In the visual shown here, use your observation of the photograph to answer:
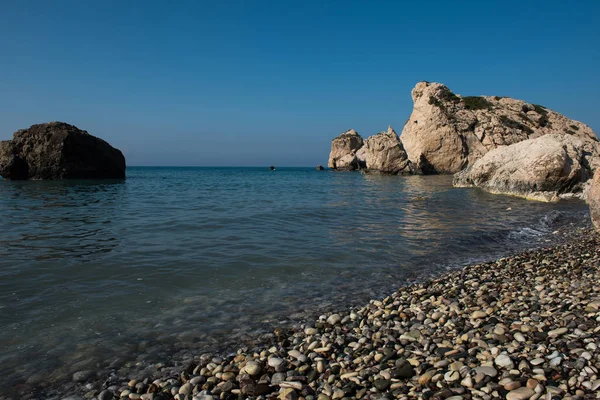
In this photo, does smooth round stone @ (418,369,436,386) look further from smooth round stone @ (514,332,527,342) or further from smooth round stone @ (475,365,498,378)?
smooth round stone @ (514,332,527,342)

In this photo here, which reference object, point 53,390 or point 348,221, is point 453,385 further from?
point 348,221

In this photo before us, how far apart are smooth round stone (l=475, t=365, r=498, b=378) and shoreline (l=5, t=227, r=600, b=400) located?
0.01 m

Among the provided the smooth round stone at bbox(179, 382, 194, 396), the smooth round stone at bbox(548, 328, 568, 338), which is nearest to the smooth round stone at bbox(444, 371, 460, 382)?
the smooth round stone at bbox(548, 328, 568, 338)

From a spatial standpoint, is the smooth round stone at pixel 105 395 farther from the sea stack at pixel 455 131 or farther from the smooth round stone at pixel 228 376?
the sea stack at pixel 455 131

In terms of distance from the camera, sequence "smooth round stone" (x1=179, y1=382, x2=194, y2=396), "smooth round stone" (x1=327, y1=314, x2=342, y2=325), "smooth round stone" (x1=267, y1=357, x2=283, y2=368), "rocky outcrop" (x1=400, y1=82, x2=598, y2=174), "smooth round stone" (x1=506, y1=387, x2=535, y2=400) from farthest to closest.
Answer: "rocky outcrop" (x1=400, y1=82, x2=598, y2=174)
"smooth round stone" (x1=327, y1=314, x2=342, y2=325)
"smooth round stone" (x1=267, y1=357, x2=283, y2=368)
"smooth round stone" (x1=179, y1=382, x2=194, y2=396)
"smooth round stone" (x1=506, y1=387, x2=535, y2=400)

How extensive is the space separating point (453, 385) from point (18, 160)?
2358 inches

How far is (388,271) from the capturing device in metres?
9.54

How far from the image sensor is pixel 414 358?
4645 millimetres

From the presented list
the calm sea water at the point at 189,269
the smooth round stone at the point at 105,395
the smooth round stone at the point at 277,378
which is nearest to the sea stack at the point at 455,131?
the calm sea water at the point at 189,269

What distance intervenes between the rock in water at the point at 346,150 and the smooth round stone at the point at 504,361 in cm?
9813

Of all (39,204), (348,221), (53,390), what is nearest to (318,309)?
(53,390)

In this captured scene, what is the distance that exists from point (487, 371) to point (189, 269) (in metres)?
7.06

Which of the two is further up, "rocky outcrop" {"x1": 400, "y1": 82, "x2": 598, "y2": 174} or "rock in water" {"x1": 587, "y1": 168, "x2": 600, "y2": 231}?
"rocky outcrop" {"x1": 400, "y1": 82, "x2": 598, "y2": 174}

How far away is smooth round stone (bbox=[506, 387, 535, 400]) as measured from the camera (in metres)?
3.56
